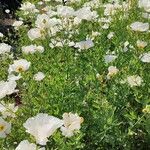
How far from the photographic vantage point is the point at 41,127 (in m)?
2.71

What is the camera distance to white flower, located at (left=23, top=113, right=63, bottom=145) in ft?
8.80

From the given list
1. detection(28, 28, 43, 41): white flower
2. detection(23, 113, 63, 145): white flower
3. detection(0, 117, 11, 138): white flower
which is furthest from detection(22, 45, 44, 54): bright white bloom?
detection(23, 113, 63, 145): white flower

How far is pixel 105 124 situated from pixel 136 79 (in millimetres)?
503

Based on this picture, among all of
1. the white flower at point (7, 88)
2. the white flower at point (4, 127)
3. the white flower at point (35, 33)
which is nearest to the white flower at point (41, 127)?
the white flower at point (4, 127)

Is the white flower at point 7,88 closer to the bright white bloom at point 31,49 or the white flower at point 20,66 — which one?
the white flower at point 20,66

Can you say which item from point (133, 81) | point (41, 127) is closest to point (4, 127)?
point (41, 127)

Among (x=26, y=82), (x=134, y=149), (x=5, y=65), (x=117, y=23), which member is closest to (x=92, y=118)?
(x=134, y=149)

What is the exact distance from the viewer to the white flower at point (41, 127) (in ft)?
8.80

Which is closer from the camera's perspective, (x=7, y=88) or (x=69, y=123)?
(x=69, y=123)

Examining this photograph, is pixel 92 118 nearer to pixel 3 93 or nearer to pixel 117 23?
pixel 3 93

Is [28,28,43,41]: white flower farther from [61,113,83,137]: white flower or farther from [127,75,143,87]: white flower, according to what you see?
[61,113,83,137]: white flower

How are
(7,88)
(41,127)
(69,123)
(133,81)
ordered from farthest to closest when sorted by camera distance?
(133,81)
(7,88)
(69,123)
(41,127)

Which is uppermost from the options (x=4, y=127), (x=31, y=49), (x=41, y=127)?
(x=41, y=127)

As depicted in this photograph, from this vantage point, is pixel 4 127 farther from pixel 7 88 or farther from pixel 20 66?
pixel 20 66
